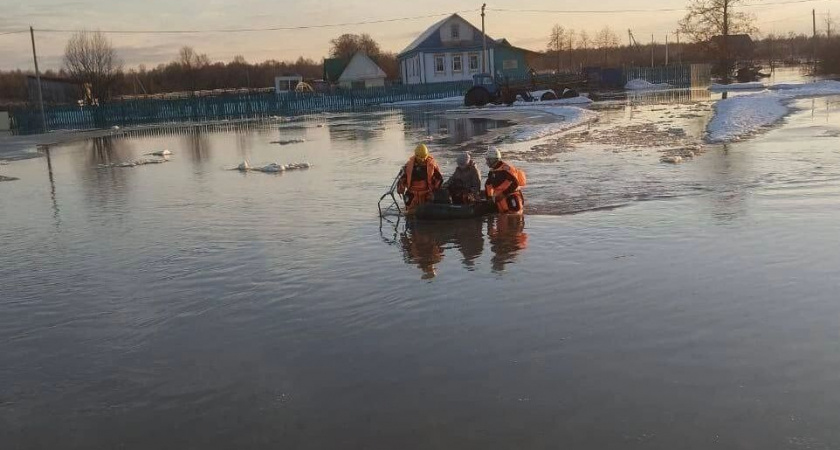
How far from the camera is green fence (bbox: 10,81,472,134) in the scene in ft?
163

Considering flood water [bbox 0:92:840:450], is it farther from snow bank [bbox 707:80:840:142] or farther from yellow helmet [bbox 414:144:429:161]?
snow bank [bbox 707:80:840:142]

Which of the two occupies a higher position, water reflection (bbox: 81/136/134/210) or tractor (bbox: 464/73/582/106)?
tractor (bbox: 464/73/582/106)

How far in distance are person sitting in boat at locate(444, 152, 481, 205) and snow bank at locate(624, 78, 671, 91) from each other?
52.6 metres

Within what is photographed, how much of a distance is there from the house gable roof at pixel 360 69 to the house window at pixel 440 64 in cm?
1277

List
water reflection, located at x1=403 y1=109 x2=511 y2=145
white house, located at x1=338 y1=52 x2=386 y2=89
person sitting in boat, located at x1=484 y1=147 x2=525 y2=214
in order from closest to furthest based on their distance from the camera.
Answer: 1. person sitting in boat, located at x1=484 y1=147 x2=525 y2=214
2. water reflection, located at x1=403 y1=109 x2=511 y2=145
3. white house, located at x1=338 y1=52 x2=386 y2=89

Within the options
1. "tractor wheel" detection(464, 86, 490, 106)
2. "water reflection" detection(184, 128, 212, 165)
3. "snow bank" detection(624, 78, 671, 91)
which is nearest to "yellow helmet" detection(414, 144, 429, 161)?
"water reflection" detection(184, 128, 212, 165)

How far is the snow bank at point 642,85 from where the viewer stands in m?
61.7

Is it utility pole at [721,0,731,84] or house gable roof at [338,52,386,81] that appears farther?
house gable roof at [338,52,386,81]

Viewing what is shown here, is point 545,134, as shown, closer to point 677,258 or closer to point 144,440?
point 677,258

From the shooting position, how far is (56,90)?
227 feet

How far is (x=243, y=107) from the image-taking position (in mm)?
55969

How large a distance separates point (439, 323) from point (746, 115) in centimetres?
2287

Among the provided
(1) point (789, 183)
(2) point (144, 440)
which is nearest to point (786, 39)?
(1) point (789, 183)

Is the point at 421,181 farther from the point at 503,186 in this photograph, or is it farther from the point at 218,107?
the point at 218,107
